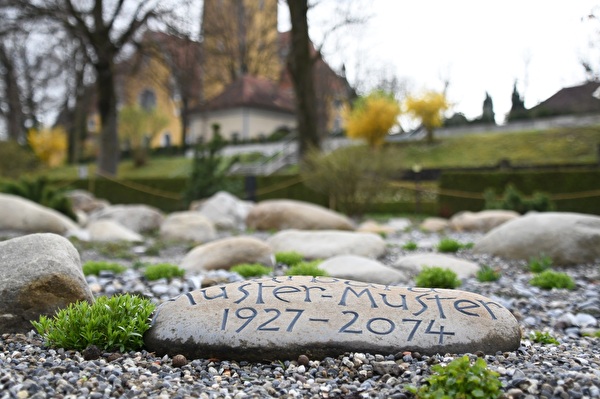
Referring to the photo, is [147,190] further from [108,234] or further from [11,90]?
[11,90]

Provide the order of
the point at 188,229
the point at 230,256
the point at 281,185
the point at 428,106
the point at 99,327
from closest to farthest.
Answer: the point at 99,327, the point at 230,256, the point at 188,229, the point at 281,185, the point at 428,106

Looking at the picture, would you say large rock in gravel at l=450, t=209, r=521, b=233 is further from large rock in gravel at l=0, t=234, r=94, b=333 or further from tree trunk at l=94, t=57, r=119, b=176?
tree trunk at l=94, t=57, r=119, b=176

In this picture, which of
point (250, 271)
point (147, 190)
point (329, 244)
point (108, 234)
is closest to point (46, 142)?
point (147, 190)

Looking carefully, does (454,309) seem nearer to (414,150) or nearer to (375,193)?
(375,193)

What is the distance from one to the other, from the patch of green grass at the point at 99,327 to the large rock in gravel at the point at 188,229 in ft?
20.7

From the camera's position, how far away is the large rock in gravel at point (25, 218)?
8.62 metres

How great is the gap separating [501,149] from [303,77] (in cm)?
1569

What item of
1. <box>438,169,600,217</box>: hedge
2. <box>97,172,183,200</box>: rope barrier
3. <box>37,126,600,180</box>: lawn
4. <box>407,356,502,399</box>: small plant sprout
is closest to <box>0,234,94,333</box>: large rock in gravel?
<box>407,356,502,399</box>: small plant sprout

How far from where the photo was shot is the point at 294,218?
35.4 ft

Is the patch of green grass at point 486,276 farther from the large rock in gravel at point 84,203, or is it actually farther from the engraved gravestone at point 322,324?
the large rock in gravel at point 84,203

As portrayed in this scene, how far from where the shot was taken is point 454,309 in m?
3.24

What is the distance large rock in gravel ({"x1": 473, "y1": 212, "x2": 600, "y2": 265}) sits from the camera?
6582mm

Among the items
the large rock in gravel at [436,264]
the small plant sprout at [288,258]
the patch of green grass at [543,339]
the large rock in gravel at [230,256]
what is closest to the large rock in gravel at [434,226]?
the large rock in gravel at [436,264]

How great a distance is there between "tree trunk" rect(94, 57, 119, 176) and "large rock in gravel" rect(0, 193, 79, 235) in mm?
12997
